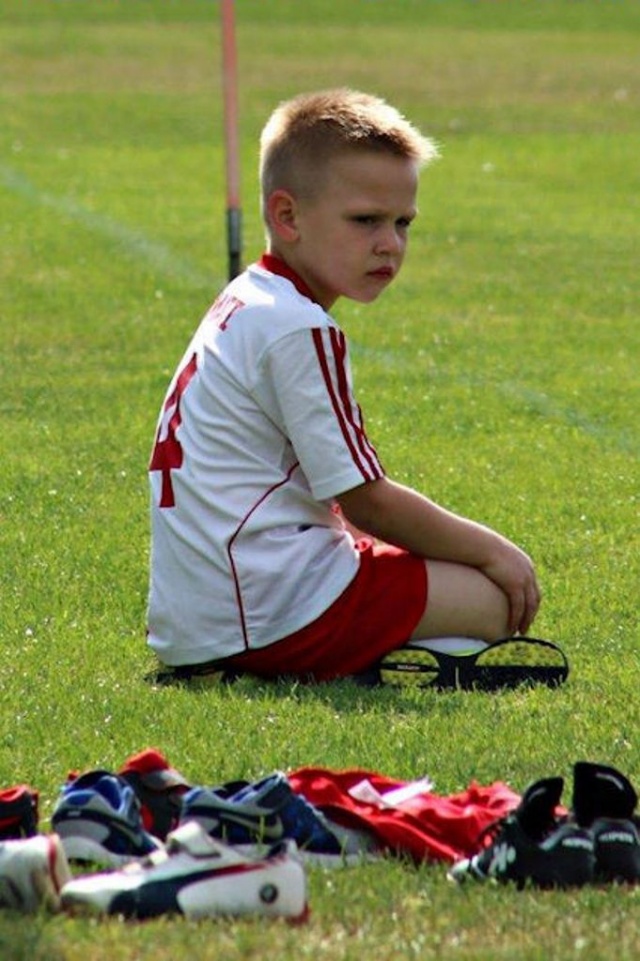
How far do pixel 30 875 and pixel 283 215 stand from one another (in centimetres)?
251

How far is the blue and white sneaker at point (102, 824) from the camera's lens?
4066mm

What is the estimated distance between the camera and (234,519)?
5.70 metres

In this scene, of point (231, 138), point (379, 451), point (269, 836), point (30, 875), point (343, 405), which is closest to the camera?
point (30, 875)

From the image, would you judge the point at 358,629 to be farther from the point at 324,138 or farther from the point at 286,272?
the point at 324,138

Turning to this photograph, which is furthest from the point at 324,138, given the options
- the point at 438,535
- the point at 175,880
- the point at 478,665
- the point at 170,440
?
the point at 175,880

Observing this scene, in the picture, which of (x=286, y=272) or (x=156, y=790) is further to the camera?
(x=286, y=272)

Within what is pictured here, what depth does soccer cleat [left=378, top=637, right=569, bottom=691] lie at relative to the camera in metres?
5.65

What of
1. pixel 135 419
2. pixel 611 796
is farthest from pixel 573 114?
pixel 611 796

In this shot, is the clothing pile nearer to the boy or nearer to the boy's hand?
the boy

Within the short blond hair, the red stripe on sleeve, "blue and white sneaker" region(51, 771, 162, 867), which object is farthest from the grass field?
the short blond hair

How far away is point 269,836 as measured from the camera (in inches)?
158

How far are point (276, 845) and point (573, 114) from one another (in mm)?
23106

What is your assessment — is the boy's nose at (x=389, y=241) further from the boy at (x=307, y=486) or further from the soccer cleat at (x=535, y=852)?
the soccer cleat at (x=535, y=852)

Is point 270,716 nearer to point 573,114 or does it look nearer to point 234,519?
point 234,519
